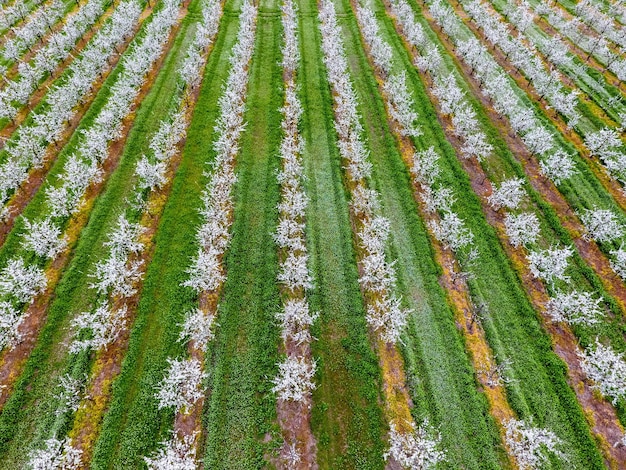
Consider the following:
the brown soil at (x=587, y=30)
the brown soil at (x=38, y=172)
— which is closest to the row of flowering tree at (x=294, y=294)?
the brown soil at (x=38, y=172)

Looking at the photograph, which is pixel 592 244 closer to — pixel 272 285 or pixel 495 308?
pixel 495 308

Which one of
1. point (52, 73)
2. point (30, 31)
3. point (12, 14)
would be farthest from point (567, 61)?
point (12, 14)

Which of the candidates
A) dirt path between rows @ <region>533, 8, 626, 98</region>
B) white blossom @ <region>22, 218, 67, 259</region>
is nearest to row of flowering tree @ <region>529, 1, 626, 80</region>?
dirt path between rows @ <region>533, 8, 626, 98</region>

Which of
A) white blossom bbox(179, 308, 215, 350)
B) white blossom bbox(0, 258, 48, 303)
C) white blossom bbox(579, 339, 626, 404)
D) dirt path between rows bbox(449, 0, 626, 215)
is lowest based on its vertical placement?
white blossom bbox(579, 339, 626, 404)

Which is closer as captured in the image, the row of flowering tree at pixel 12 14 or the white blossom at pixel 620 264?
the white blossom at pixel 620 264

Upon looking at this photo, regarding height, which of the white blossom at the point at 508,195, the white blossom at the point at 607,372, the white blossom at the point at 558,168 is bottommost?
the white blossom at the point at 607,372

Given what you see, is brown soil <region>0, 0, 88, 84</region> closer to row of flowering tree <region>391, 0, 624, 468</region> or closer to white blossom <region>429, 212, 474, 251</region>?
white blossom <region>429, 212, 474, 251</region>

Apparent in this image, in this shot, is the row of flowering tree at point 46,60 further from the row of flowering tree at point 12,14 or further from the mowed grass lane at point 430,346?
the mowed grass lane at point 430,346

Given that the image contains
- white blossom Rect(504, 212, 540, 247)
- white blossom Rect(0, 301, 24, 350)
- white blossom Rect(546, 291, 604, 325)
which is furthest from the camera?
white blossom Rect(504, 212, 540, 247)
